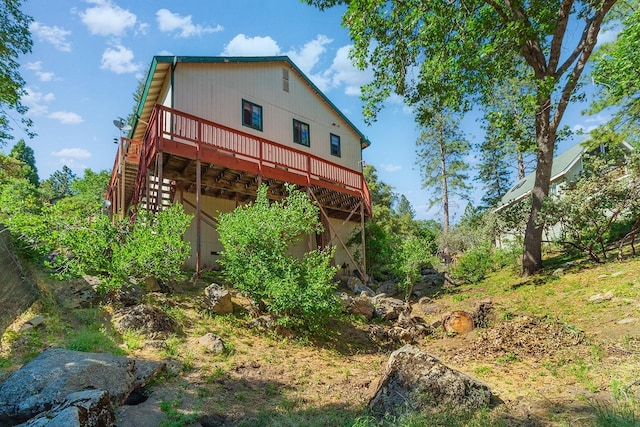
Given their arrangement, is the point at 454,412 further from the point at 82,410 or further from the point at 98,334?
the point at 98,334

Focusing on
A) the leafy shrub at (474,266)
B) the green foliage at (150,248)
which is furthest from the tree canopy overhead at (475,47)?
the green foliage at (150,248)

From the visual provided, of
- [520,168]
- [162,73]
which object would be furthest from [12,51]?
[520,168]

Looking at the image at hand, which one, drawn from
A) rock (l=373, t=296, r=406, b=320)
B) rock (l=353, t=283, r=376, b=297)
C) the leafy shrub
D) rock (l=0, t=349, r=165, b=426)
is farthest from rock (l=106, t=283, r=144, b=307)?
the leafy shrub

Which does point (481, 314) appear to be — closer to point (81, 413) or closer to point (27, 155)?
point (81, 413)

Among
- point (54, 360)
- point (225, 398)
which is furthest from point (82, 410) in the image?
point (225, 398)

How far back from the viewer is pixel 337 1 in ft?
44.9

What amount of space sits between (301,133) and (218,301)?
11085 millimetres

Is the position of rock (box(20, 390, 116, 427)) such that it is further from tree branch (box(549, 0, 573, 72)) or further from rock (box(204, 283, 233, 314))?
tree branch (box(549, 0, 573, 72))

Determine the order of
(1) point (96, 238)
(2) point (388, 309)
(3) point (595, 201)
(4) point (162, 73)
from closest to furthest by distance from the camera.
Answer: (1) point (96, 238), (2) point (388, 309), (3) point (595, 201), (4) point (162, 73)

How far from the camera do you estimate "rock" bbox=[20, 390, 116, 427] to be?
3.85 m

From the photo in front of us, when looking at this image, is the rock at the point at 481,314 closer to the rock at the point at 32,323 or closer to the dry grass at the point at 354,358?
the dry grass at the point at 354,358

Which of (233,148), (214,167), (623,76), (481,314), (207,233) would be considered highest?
(623,76)

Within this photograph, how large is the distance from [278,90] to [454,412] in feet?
51.4

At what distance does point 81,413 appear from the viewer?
403 centimetres
